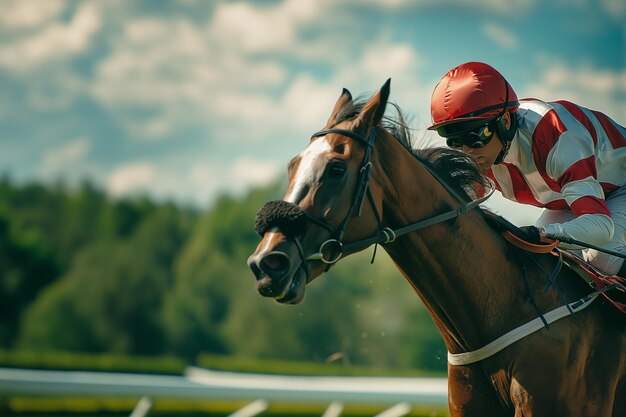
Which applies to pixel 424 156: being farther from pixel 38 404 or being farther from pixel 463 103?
pixel 38 404

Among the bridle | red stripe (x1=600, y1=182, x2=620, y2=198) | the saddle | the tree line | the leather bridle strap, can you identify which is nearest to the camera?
the bridle

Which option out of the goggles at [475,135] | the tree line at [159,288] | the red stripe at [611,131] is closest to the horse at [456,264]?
the goggles at [475,135]

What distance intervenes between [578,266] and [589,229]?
0.72ft

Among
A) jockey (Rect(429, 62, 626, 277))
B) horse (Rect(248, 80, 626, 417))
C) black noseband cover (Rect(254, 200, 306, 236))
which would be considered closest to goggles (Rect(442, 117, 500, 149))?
jockey (Rect(429, 62, 626, 277))

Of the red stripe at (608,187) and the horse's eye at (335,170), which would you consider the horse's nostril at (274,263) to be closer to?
the horse's eye at (335,170)

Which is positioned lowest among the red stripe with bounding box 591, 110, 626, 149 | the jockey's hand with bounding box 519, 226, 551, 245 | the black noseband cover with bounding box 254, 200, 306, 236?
the jockey's hand with bounding box 519, 226, 551, 245

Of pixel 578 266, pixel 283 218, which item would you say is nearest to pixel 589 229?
pixel 578 266

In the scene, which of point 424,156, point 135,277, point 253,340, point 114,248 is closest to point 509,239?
point 424,156

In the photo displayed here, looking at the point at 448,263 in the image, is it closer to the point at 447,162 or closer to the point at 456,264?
the point at 456,264

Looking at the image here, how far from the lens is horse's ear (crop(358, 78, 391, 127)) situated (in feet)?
9.53

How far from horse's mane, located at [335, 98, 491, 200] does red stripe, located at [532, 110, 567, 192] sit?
0.21 meters

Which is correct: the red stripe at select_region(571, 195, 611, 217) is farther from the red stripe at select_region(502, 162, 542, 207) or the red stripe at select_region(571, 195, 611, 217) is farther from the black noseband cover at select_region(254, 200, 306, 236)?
the black noseband cover at select_region(254, 200, 306, 236)

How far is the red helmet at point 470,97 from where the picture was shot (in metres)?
3.24

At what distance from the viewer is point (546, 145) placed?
321cm
